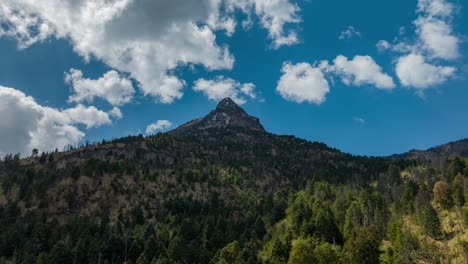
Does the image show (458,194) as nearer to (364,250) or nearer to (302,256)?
(364,250)

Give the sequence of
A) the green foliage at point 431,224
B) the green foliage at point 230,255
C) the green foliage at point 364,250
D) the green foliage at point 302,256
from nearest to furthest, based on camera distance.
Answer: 1. the green foliage at point 302,256
2. the green foliage at point 364,250
3. the green foliage at point 230,255
4. the green foliage at point 431,224

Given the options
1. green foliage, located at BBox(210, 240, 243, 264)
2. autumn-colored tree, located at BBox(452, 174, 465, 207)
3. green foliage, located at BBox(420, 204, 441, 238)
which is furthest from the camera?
autumn-colored tree, located at BBox(452, 174, 465, 207)

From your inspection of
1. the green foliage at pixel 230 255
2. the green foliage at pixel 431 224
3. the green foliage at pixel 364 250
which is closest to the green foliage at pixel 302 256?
the green foliage at pixel 364 250

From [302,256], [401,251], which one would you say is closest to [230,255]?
[302,256]

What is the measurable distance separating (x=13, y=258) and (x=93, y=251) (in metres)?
35.0

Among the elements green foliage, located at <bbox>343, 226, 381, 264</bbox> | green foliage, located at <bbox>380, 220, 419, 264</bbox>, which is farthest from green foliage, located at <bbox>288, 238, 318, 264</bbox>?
green foliage, located at <bbox>380, 220, 419, 264</bbox>

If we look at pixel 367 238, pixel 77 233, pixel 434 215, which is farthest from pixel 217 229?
pixel 434 215

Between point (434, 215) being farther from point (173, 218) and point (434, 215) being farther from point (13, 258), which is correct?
point (13, 258)

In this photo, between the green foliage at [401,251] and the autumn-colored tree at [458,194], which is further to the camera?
the autumn-colored tree at [458,194]

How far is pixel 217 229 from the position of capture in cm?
16262

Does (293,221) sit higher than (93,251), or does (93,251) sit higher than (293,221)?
(293,221)

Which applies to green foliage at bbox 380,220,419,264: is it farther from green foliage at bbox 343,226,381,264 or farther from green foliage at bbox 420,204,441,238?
green foliage at bbox 420,204,441,238

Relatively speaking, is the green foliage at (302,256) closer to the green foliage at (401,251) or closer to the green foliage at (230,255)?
the green foliage at (401,251)

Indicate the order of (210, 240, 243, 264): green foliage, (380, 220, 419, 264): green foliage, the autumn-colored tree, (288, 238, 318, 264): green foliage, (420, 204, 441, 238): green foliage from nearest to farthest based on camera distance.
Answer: (288, 238, 318, 264): green foliage → (380, 220, 419, 264): green foliage → (210, 240, 243, 264): green foliage → (420, 204, 441, 238): green foliage → the autumn-colored tree
